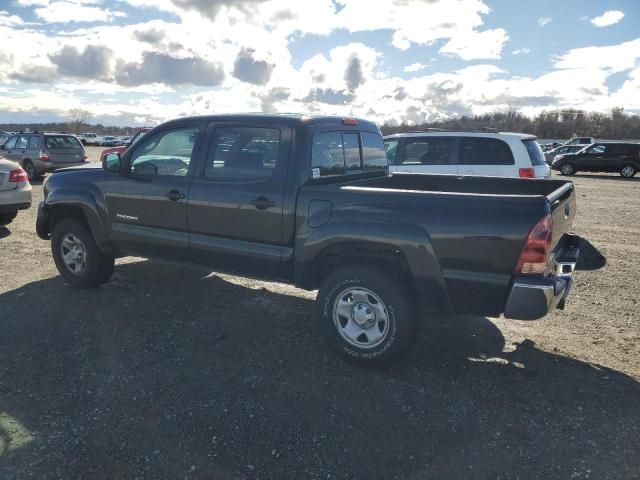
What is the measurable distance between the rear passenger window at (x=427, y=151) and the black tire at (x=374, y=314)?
5.81 metres

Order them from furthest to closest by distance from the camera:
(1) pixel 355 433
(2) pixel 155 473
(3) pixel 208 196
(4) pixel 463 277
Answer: (3) pixel 208 196 < (4) pixel 463 277 < (1) pixel 355 433 < (2) pixel 155 473

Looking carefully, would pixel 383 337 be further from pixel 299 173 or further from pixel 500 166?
pixel 500 166

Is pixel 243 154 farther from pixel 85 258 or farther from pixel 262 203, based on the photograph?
pixel 85 258

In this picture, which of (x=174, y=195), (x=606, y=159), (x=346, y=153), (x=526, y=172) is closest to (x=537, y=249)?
(x=346, y=153)

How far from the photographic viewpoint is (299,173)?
3975mm

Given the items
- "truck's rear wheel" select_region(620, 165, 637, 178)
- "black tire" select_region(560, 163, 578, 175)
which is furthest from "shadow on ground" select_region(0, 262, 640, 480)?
"black tire" select_region(560, 163, 578, 175)

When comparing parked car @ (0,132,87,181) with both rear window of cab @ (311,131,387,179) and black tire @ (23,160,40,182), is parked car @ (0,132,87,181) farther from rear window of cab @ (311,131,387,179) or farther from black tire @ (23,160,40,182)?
rear window of cab @ (311,131,387,179)

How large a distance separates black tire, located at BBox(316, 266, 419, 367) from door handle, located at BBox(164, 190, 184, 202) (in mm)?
1664

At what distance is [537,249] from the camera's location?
3.13 meters

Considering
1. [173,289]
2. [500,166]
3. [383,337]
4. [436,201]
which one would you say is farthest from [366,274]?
[500,166]

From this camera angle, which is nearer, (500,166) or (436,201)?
(436,201)

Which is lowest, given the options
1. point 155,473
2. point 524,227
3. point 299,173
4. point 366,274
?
point 155,473

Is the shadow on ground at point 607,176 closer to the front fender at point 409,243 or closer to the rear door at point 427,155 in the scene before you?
the rear door at point 427,155

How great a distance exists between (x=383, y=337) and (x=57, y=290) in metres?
3.81
